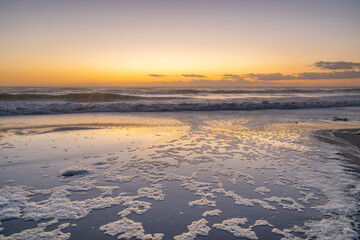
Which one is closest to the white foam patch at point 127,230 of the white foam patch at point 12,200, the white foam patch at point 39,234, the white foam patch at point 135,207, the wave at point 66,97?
the white foam patch at point 135,207

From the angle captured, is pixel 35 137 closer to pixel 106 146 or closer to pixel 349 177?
pixel 106 146

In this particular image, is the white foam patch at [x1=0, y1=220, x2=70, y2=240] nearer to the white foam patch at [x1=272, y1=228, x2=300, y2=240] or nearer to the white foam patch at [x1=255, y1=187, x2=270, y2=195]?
the white foam patch at [x1=272, y1=228, x2=300, y2=240]

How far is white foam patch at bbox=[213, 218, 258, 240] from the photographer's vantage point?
2633mm

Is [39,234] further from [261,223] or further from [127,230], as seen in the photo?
[261,223]

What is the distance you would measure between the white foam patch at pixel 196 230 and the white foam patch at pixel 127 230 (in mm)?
243

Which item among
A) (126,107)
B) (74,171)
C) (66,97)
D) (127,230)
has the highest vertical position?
(66,97)

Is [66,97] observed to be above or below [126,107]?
above

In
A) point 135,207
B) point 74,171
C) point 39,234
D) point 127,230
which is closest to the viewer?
point 39,234

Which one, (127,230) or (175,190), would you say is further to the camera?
(175,190)

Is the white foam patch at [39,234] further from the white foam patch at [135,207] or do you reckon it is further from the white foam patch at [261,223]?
the white foam patch at [261,223]

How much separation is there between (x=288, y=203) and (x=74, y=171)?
3.70 m

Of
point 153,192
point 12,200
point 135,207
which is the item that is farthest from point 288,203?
point 12,200

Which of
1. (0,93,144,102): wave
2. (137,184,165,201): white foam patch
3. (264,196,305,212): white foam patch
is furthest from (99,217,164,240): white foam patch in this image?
(0,93,144,102): wave

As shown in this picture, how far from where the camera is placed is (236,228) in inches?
109
